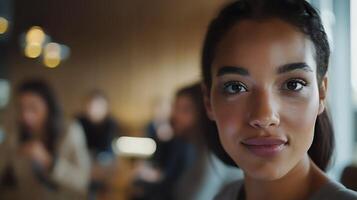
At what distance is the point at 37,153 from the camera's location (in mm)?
1476

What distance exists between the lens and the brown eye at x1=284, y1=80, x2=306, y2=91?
0.37 meters

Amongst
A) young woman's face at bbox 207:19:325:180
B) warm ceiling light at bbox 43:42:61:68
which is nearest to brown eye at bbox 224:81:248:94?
young woman's face at bbox 207:19:325:180

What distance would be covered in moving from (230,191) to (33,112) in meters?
1.17

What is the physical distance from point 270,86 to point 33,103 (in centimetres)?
131

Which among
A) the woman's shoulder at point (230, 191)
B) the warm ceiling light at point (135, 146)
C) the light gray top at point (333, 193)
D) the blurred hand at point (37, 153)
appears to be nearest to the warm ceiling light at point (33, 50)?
the blurred hand at point (37, 153)

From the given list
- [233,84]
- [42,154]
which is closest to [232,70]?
[233,84]

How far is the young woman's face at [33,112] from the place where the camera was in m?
1.53

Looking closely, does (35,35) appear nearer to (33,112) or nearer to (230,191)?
(33,112)

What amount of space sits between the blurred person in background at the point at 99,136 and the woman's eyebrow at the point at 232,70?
1.24m

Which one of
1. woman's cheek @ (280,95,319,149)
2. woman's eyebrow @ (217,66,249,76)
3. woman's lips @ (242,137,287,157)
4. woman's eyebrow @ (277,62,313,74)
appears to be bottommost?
woman's lips @ (242,137,287,157)

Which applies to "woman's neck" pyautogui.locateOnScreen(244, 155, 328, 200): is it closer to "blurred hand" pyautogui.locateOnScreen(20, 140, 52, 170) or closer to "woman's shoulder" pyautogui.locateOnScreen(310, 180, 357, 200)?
"woman's shoulder" pyautogui.locateOnScreen(310, 180, 357, 200)

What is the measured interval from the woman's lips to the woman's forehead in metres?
0.05

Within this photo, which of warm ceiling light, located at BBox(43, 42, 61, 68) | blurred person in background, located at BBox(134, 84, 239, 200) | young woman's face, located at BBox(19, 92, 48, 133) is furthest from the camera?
warm ceiling light, located at BBox(43, 42, 61, 68)

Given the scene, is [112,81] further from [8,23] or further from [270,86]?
[270,86]
